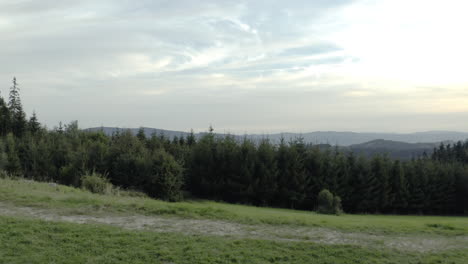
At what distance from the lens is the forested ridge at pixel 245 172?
26031 mm

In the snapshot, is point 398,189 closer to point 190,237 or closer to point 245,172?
point 245,172

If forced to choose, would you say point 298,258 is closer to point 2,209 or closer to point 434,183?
point 2,209

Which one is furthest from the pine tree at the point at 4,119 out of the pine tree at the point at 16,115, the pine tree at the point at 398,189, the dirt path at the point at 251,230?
the pine tree at the point at 398,189

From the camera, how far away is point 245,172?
30109mm

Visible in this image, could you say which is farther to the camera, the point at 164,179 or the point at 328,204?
the point at 164,179

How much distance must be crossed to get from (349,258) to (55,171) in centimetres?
2713

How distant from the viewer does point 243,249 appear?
27.5 ft

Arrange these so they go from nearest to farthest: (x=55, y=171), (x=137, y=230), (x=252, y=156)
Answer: (x=137, y=230)
(x=55, y=171)
(x=252, y=156)

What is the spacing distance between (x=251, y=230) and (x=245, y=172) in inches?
780

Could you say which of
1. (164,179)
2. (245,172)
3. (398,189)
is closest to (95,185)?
(164,179)

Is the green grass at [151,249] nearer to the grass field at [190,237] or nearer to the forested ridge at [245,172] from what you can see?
the grass field at [190,237]

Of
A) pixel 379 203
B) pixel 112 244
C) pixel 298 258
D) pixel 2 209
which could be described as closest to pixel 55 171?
pixel 2 209

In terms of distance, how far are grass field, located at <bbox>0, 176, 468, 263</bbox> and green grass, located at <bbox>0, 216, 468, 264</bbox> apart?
0.02m

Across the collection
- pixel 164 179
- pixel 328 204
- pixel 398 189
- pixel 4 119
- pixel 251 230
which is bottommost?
pixel 398 189
